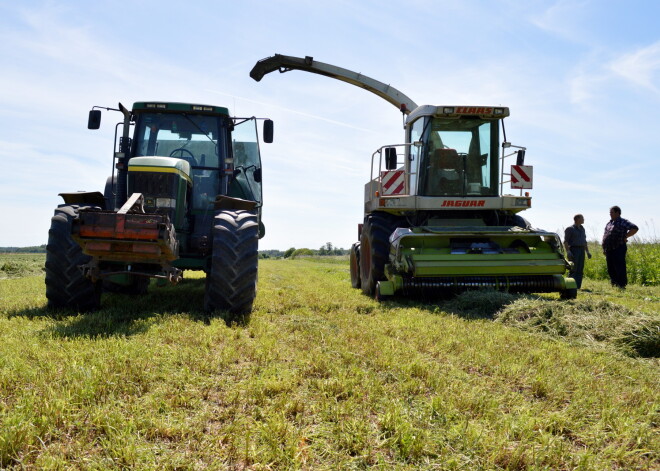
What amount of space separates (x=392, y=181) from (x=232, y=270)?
3929 millimetres

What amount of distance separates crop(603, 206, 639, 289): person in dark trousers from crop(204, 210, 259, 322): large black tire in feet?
27.6

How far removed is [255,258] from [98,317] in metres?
1.68

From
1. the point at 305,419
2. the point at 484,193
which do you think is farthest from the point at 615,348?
the point at 484,193

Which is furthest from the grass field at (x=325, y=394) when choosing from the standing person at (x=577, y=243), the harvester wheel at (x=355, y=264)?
the standing person at (x=577, y=243)

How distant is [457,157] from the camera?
8.18m

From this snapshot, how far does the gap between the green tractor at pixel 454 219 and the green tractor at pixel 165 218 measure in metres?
2.25

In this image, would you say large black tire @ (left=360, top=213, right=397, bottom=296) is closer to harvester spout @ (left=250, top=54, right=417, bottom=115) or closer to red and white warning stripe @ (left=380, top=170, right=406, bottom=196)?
red and white warning stripe @ (left=380, top=170, right=406, bottom=196)

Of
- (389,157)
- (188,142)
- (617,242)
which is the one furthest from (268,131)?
(617,242)

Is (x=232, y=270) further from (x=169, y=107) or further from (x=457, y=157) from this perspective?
(x=457, y=157)

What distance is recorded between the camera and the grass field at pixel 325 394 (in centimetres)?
212

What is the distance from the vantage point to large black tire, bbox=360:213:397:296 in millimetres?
7750

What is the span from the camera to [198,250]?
5.95m

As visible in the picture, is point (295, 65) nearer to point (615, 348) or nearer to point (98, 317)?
point (98, 317)

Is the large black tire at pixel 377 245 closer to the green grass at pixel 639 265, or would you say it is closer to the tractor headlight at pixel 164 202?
the tractor headlight at pixel 164 202
